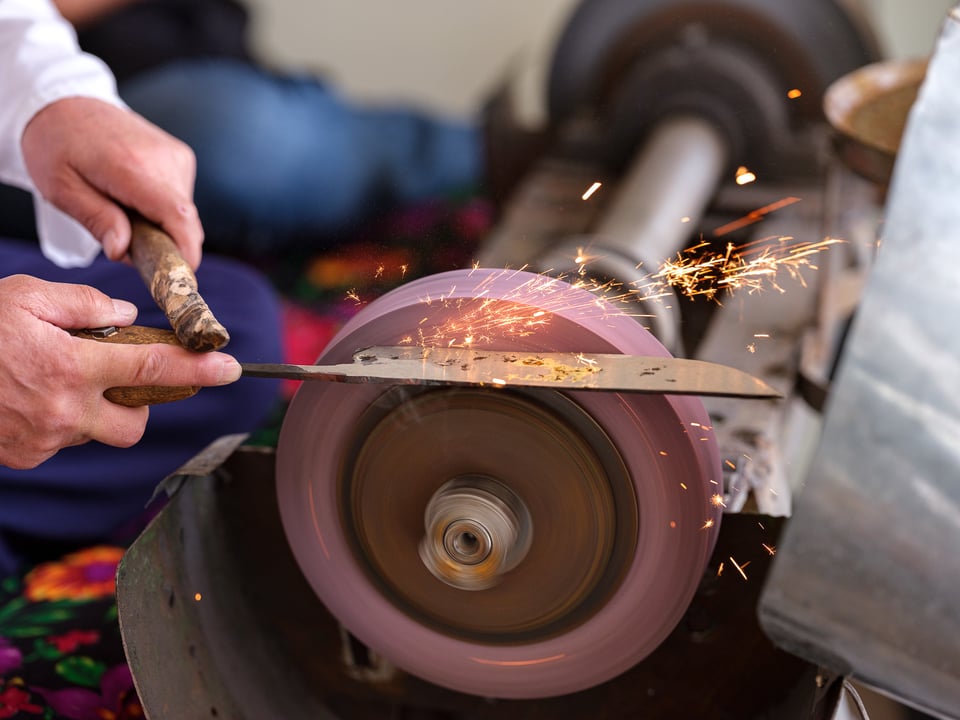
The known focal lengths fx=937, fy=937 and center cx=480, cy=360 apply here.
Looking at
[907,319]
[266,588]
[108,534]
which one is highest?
[907,319]

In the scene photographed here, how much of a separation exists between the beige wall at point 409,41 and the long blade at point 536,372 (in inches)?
92.2

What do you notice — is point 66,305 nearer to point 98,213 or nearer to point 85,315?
point 85,315

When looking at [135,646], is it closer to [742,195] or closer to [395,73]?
[742,195]

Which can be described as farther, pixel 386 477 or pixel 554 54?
pixel 554 54

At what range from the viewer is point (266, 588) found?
2.78 feet

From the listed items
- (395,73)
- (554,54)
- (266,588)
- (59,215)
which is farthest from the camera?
(395,73)

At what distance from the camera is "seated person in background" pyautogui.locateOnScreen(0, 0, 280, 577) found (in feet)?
2.23

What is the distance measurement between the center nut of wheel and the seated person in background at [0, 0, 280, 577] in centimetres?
18

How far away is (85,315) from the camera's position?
2.27ft

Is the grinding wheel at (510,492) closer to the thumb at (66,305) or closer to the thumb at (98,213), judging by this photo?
the thumb at (66,305)

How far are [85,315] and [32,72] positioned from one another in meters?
0.53

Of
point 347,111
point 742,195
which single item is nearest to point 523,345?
point 742,195

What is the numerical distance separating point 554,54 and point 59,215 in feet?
3.90

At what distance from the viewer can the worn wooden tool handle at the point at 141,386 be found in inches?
27.0
